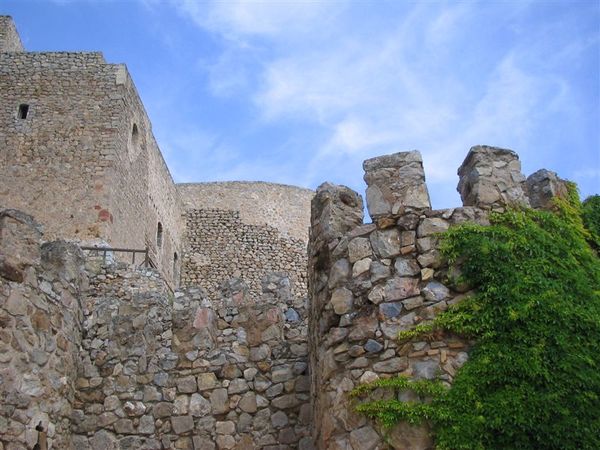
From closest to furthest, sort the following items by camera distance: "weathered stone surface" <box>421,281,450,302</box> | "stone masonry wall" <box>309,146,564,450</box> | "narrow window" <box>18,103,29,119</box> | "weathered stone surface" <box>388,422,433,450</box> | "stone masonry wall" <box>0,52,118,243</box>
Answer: "weathered stone surface" <box>388,422,433,450</box>
"stone masonry wall" <box>309,146,564,450</box>
"weathered stone surface" <box>421,281,450,302</box>
"stone masonry wall" <box>0,52,118,243</box>
"narrow window" <box>18,103,29,119</box>

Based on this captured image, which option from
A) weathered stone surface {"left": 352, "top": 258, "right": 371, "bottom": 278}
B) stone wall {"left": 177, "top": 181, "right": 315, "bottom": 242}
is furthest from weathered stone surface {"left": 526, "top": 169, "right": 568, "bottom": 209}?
stone wall {"left": 177, "top": 181, "right": 315, "bottom": 242}

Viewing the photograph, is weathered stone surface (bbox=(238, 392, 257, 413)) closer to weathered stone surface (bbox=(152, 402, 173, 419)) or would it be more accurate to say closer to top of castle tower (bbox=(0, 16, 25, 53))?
weathered stone surface (bbox=(152, 402, 173, 419))


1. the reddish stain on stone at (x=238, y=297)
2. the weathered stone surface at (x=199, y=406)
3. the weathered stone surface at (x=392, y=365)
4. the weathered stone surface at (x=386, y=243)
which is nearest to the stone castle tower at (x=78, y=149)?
the reddish stain on stone at (x=238, y=297)

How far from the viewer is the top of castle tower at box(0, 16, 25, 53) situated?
17062mm

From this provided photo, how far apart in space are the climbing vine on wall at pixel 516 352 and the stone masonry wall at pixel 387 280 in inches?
4.3

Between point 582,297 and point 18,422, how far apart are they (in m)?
4.65

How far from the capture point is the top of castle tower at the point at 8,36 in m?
17.1

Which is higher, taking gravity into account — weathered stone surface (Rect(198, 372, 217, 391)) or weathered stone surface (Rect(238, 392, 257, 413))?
weathered stone surface (Rect(198, 372, 217, 391))

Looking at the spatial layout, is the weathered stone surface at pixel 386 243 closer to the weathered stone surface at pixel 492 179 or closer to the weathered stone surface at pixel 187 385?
the weathered stone surface at pixel 492 179

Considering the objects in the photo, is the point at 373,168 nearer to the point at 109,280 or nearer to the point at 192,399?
the point at 192,399

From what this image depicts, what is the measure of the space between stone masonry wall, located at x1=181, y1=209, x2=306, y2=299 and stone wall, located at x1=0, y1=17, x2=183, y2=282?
6055 mm

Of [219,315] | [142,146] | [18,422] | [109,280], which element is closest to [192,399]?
[219,315]

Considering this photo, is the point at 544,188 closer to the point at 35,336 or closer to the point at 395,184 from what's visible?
the point at 395,184

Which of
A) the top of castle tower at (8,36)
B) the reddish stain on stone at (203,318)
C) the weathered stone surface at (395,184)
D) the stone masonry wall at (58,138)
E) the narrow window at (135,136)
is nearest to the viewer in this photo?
the weathered stone surface at (395,184)
